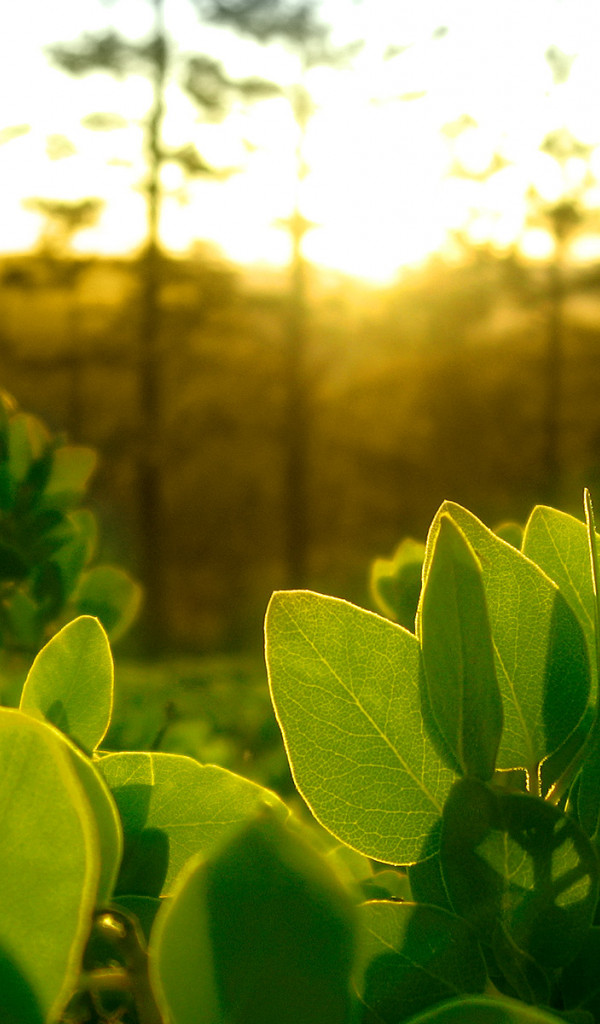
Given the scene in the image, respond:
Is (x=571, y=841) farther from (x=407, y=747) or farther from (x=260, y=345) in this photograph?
(x=260, y=345)

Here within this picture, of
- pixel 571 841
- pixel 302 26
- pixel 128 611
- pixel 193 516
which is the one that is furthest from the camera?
pixel 193 516

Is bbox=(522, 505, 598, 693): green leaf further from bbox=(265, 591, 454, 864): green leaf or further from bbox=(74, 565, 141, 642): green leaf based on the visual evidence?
bbox=(74, 565, 141, 642): green leaf

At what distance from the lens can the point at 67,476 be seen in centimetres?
85

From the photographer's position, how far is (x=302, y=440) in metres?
10.8

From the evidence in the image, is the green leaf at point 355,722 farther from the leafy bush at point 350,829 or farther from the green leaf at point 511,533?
Result: the green leaf at point 511,533

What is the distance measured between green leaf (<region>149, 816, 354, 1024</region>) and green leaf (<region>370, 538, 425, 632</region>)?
0.51 m

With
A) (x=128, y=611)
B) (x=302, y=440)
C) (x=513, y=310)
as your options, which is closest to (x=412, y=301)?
(x=513, y=310)

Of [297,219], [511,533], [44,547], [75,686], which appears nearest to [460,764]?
[75,686]

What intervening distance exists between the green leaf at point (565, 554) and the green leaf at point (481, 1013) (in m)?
0.15

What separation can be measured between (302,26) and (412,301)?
3.44 meters

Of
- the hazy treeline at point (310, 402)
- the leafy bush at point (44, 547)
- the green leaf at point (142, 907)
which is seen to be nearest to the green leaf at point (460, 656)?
the green leaf at point (142, 907)

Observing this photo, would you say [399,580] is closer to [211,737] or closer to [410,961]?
[211,737]

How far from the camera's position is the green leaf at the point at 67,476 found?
2.76 ft

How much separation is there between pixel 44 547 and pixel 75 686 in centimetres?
49
